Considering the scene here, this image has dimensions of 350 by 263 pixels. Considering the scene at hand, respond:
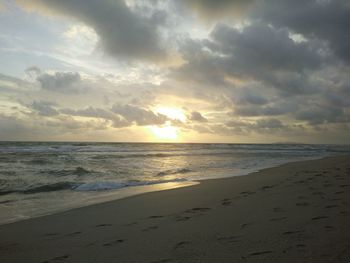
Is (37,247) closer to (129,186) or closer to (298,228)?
(298,228)

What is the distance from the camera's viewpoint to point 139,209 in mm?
6332

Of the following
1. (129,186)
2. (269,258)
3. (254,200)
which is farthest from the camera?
(129,186)

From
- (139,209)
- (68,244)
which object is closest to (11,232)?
(68,244)

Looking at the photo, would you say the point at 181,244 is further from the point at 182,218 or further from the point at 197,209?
the point at 197,209

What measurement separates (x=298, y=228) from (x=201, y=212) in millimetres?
2035

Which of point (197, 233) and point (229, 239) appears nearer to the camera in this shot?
point (229, 239)

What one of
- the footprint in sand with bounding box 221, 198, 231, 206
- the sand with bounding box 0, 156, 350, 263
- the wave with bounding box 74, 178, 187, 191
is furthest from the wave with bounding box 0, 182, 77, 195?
the footprint in sand with bounding box 221, 198, 231, 206

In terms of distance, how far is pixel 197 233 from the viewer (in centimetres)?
404

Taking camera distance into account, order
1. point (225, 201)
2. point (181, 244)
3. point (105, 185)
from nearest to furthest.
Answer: point (181, 244), point (225, 201), point (105, 185)

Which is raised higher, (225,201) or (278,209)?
(278,209)

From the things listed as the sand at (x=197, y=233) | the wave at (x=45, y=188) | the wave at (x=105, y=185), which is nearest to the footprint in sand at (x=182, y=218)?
the sand at (x=197, y=233)

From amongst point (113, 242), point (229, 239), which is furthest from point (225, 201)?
point (113, 242)

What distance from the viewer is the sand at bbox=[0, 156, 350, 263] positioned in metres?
3.19

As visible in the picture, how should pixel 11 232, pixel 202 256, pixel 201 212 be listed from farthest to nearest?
1. pixel 201 212
2. pixel 11 232
3. pixel 202 256
